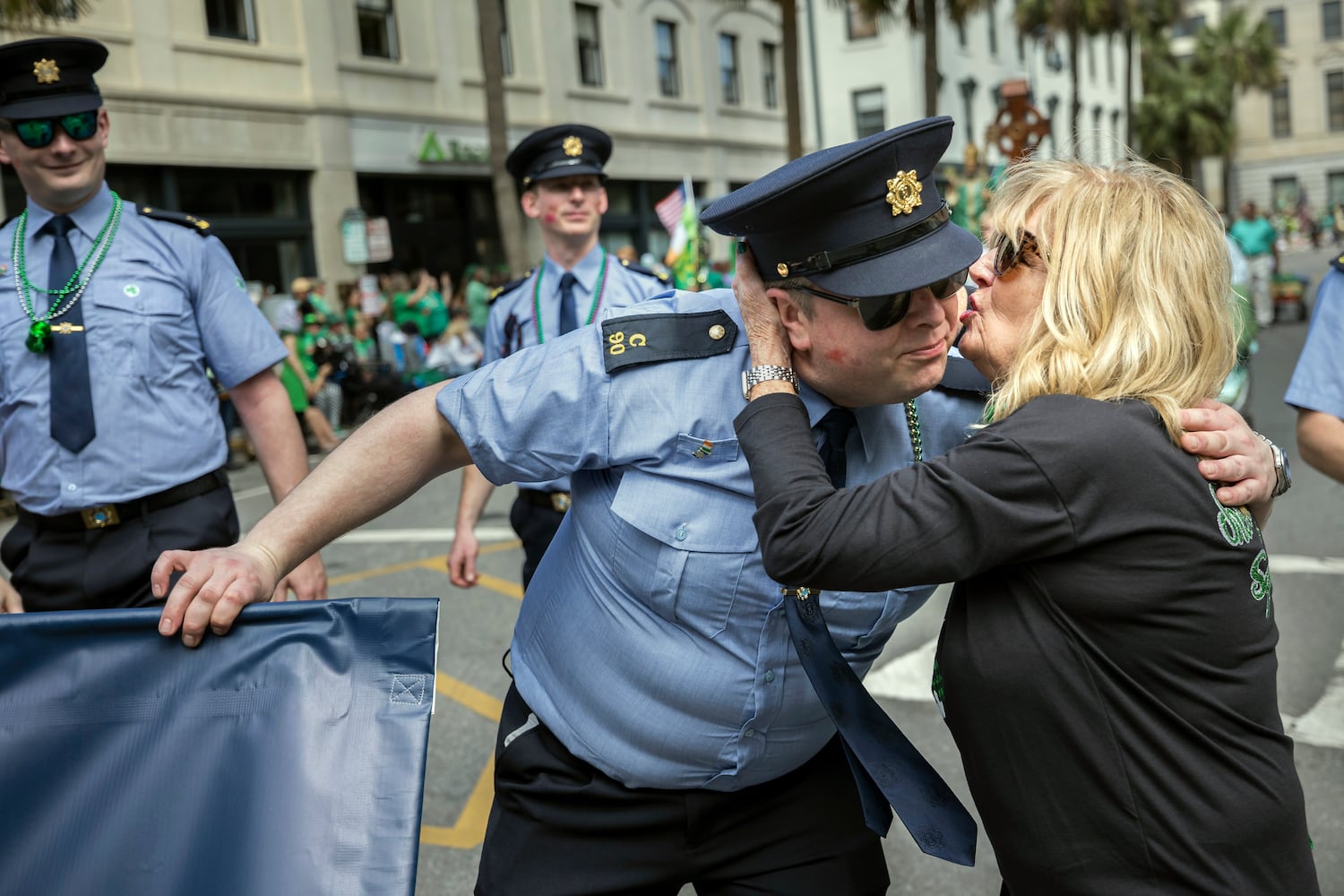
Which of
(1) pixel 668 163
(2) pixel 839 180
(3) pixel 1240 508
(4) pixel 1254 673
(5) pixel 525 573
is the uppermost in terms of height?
(1) pixel 668 163

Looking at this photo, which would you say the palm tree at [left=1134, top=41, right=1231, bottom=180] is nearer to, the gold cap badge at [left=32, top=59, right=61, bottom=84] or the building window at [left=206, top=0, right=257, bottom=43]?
the building window at [left=206, top=0, right=257, bottom=43]

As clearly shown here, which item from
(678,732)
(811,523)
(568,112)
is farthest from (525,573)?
(568,112)

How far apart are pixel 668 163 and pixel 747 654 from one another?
3021 centimetres

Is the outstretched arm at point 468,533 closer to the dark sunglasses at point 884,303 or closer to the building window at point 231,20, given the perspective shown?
the dark sunglasses at point 884,303

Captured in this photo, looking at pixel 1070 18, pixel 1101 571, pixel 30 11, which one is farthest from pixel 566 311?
pixel 1070 18

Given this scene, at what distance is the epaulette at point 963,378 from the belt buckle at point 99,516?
2.36 meters

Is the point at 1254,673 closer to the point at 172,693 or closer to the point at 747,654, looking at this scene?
the point at 747,654

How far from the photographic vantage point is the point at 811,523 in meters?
1.81

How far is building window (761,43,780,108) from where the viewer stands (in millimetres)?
35375

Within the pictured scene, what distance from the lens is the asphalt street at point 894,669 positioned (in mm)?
3982

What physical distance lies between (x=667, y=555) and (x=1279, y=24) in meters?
83.8

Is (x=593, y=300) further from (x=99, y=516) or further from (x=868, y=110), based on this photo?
(x=868, y=110)

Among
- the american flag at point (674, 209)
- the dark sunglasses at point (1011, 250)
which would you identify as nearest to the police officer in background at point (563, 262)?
the dark sunglasses at point (1011, 250)

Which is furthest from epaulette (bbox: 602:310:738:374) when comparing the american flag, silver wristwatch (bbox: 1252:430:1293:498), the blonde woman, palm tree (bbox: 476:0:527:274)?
palm tree (bbox: 476:0:527:274)
